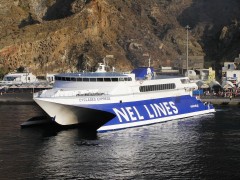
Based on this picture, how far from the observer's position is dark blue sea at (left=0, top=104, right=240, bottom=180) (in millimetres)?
41562

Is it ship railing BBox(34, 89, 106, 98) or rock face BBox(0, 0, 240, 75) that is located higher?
rock face BBox(0, 0, 240, 75)

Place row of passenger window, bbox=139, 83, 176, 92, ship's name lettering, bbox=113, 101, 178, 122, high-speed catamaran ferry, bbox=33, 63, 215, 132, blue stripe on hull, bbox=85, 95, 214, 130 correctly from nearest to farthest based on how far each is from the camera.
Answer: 1. high-speed catamaran ferry, bbox=33, 63, 215, 132
2. blue stripe on hull, bbox=85, 95, 214, 130
3. ship's name lettering, bbox=113, 101, 178, 122
4. row of passenger window, bbox=139, 83, 176, 92

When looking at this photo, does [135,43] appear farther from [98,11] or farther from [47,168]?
[47,168]

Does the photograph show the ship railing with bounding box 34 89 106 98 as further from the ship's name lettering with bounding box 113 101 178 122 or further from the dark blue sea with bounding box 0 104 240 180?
the dark blue sea with bounding box 0 104 240 180

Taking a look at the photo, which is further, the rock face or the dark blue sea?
the rock face

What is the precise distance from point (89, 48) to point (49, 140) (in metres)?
111

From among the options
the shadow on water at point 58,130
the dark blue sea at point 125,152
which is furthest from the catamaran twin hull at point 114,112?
the dark blue sea at point 125,152

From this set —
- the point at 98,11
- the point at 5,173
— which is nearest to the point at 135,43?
the point at 98,11

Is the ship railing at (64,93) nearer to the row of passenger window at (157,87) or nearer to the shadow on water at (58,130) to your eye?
the shadow on water at (58,130)

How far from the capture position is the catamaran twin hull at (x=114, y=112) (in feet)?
195

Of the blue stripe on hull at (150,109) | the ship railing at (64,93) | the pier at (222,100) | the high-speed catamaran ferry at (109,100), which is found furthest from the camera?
the pier at (222,100)

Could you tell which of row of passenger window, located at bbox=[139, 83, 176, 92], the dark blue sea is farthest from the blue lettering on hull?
row of passenger window, located at bbox=[139, 83, 176, 92]

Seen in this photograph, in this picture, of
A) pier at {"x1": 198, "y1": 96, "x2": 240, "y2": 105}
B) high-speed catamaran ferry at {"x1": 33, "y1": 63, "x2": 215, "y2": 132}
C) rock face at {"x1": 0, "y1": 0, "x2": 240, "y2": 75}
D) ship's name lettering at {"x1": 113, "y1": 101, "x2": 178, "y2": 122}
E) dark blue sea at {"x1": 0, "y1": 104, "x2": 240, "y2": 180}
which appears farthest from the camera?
rock face at {"x1": 0, "y1": 0, "x2": 240, "y2": 75}

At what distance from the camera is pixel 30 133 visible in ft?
198
